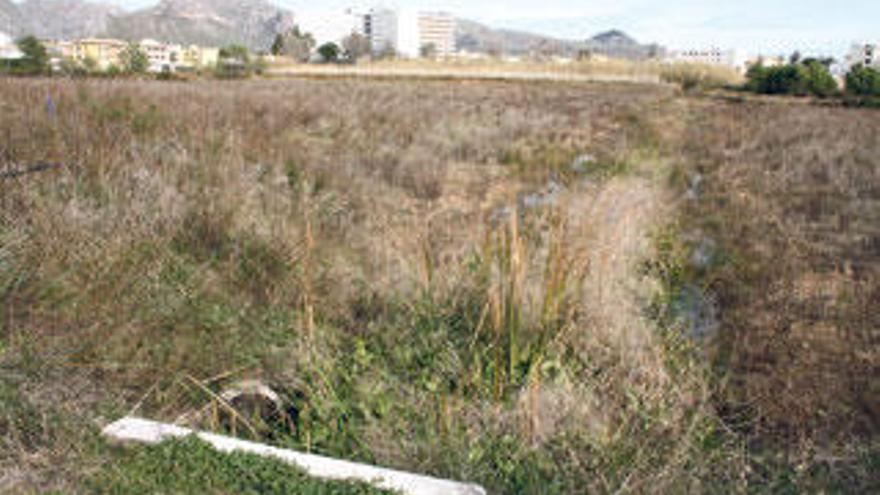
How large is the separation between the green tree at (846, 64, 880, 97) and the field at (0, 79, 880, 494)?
19647mm

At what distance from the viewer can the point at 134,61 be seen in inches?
942

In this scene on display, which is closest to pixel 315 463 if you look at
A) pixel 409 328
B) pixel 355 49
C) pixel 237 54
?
pixel 409 328

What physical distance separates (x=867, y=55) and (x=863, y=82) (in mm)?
2749

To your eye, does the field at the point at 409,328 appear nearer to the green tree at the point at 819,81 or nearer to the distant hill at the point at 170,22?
the distant hill at the point at 170,22

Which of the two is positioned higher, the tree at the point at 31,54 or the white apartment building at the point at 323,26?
the white apartment building at the point at 323,26

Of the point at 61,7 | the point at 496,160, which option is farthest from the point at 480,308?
the point at 61,7

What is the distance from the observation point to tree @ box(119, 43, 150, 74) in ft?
76.7

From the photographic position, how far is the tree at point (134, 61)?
23.4m

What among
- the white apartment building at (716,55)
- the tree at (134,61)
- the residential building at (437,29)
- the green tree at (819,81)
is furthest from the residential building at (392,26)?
the tree at (134,61)

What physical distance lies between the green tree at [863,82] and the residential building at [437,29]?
357ft

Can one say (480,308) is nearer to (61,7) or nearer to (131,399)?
(131,399)

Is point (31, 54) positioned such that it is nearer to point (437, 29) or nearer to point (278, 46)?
point (278, 46)

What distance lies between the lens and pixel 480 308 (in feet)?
12.8

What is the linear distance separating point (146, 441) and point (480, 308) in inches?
78.1
